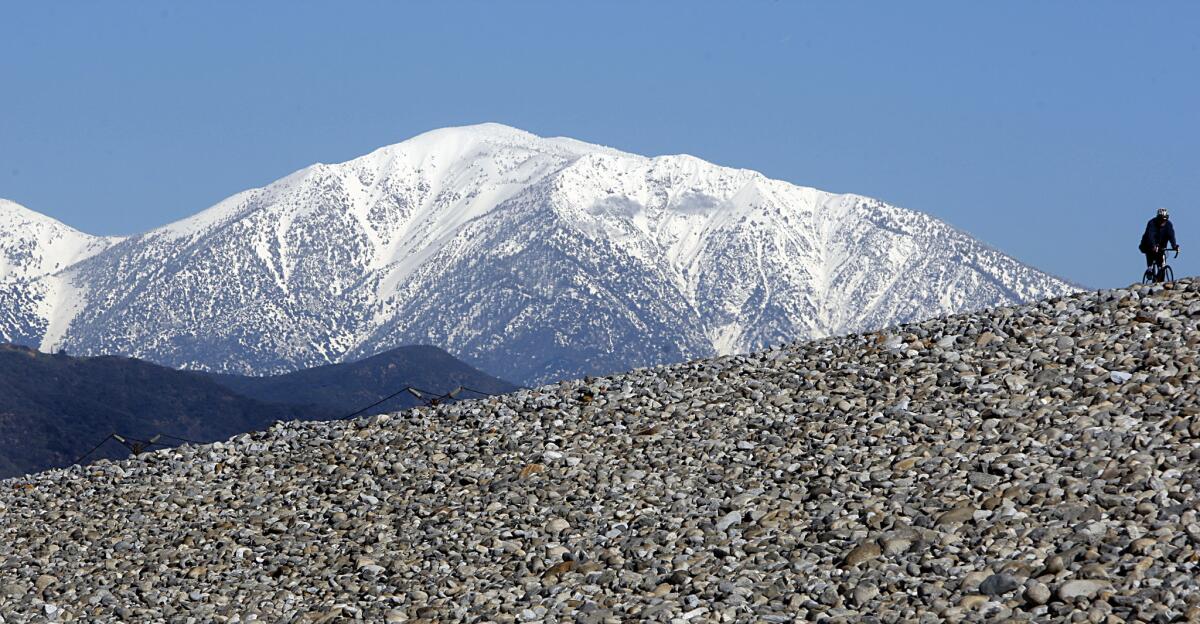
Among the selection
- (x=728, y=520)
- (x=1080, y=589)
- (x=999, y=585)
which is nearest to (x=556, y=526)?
(x=728, y=520)

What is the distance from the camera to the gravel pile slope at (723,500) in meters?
17.6

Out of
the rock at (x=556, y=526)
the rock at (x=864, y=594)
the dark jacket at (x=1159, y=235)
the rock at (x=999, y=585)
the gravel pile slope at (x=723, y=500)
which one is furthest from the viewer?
the dark jacket at (x=1159, y=235)

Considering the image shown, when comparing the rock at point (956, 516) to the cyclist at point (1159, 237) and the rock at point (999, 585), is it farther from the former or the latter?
the cyclist at point (1159, 237)

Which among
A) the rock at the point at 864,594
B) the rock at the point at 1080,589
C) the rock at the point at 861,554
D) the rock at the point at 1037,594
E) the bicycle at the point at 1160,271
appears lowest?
the rock at the point at 864,594

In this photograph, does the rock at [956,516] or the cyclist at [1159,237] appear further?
the cyclist at [1159,237]

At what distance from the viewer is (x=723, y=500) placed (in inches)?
849

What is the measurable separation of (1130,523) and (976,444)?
164 inches

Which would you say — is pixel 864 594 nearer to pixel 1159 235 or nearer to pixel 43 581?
pixel 43 581

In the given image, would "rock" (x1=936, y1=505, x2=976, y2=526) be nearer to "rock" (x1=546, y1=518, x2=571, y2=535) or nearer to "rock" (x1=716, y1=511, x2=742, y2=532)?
"rock" (x1=716, y1=511, x2=742, y2=532)

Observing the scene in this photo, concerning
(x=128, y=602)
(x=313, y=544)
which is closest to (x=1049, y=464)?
(x=313, y=544)

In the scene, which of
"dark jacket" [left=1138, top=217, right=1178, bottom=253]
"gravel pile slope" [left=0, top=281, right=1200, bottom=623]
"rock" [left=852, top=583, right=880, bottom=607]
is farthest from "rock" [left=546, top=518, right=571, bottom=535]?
"dark jacket" [left=1138, top=217, right=1178, bottom=253]

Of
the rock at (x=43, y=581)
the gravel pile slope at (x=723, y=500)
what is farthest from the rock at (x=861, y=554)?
the rock at (x=43, y=581)

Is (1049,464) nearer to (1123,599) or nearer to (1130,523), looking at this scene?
(1130,523)

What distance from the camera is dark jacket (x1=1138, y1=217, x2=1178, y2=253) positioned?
1185 inches
